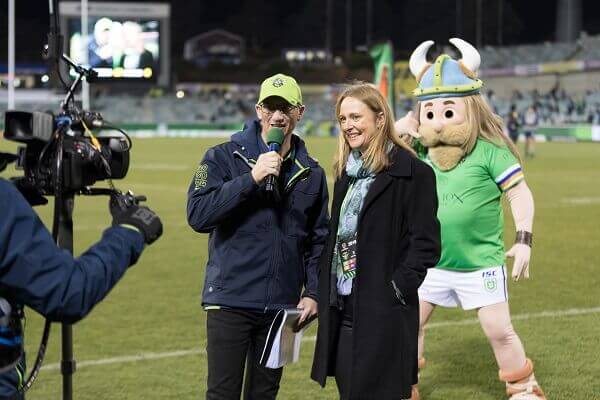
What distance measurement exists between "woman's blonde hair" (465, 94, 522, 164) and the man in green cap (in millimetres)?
1397

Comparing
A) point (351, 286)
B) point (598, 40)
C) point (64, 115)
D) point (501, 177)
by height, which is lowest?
point (351, 286)

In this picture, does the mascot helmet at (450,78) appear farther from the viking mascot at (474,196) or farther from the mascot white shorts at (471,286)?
the mascot white shorts at (471,286)

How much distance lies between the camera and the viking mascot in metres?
5.59

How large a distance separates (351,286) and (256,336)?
57 cm

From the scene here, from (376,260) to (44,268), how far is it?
5.54 ft

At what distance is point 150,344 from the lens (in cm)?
773

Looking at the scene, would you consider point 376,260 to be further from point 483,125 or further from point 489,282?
point 483,125

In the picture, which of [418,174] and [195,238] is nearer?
[418,174]

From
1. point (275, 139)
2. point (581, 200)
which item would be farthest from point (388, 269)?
point (581, 200)

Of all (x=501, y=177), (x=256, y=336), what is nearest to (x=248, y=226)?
(x=256, y=336)

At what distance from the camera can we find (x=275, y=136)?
167 inches

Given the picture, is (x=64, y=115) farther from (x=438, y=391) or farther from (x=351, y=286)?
(x=438, y=391)

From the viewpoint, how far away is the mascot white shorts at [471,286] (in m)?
5.62

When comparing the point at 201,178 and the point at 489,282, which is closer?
the point at 201,178
